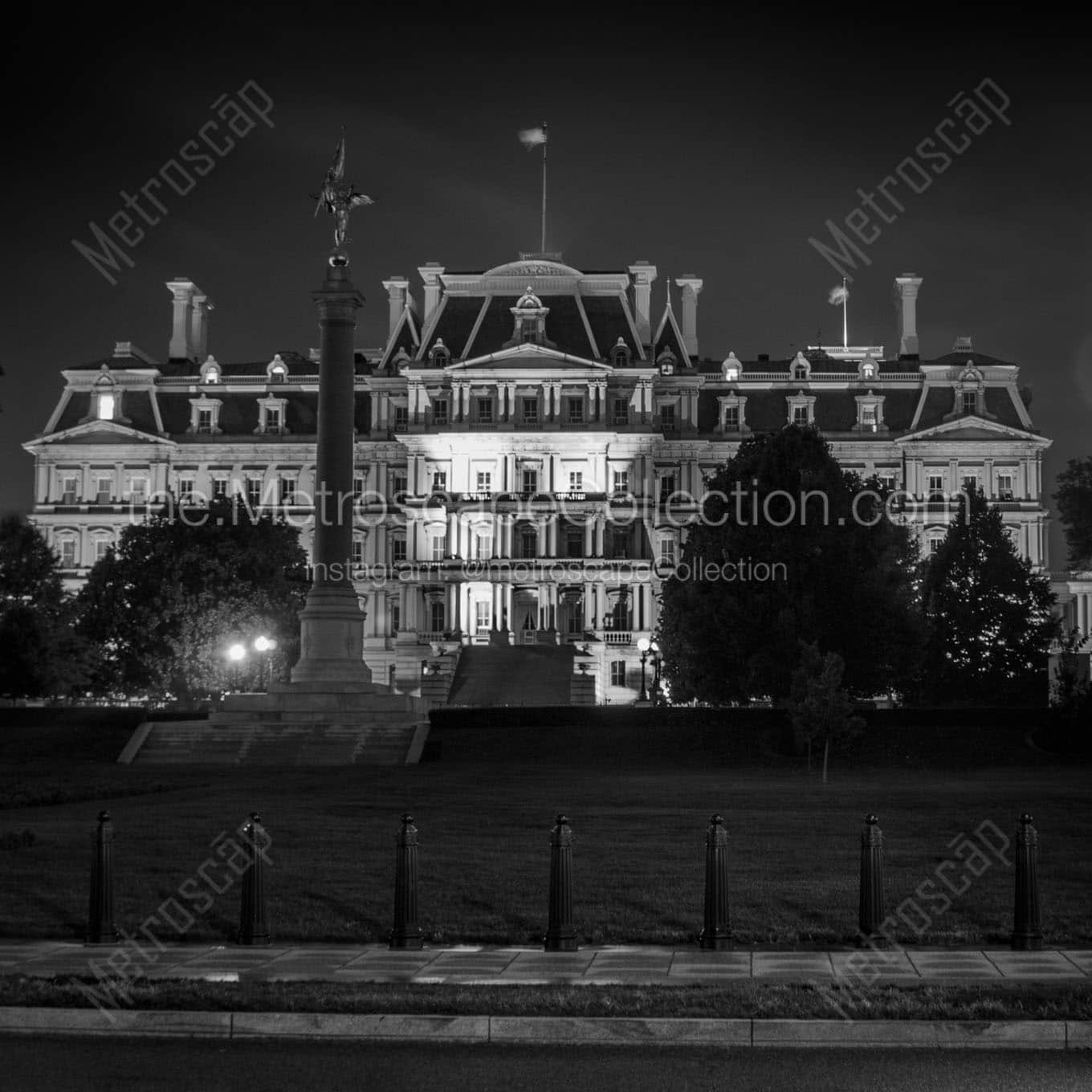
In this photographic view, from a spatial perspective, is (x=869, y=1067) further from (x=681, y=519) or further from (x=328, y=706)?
(x=681, y=519)

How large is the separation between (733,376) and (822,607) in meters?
57.3

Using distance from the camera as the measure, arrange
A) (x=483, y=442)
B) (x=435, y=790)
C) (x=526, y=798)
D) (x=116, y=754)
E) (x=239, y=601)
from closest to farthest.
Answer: (x=526, y=798), (x=435, y=790), (x=116, y=754), (x=239, y=601), (x=483, y=442)

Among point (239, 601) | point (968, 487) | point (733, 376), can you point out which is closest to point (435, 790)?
point (239, 601)

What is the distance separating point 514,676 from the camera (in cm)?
8844

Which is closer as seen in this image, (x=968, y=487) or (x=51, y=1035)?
(x=51, y=1035)

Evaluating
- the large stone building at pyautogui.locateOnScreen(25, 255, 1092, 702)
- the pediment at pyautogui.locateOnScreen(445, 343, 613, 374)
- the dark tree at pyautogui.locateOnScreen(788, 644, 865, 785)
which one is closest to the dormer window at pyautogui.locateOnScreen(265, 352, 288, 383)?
the large stone building at pyautogui.locateOnScreen(25, 255, 1092, 702)

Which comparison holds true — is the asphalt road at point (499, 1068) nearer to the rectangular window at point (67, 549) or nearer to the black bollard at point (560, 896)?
the black bollard at point (560, 896)

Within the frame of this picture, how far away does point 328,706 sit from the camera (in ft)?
193

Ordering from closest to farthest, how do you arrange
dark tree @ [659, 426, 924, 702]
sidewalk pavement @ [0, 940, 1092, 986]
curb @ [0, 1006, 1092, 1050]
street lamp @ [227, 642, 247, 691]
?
curb @ [0, 1006, 1092, 1050]
sidewalk pavement @ [0, 940, 1092, 986]
dark tree @ [659, 426, 924, 702]
street lamp @ [227, 642, 247, 691]

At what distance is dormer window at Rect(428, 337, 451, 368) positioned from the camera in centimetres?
11419

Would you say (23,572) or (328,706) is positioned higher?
(23,572)

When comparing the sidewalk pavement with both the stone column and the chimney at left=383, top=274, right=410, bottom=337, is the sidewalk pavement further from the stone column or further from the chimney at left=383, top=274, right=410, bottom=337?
the chimney at left=383, top=274, right=410, bottom=337

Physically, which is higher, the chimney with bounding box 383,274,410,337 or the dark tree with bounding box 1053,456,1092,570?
the chimney with bounding box 383,274,410,337

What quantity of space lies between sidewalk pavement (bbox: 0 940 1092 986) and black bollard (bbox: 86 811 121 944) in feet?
0.67
